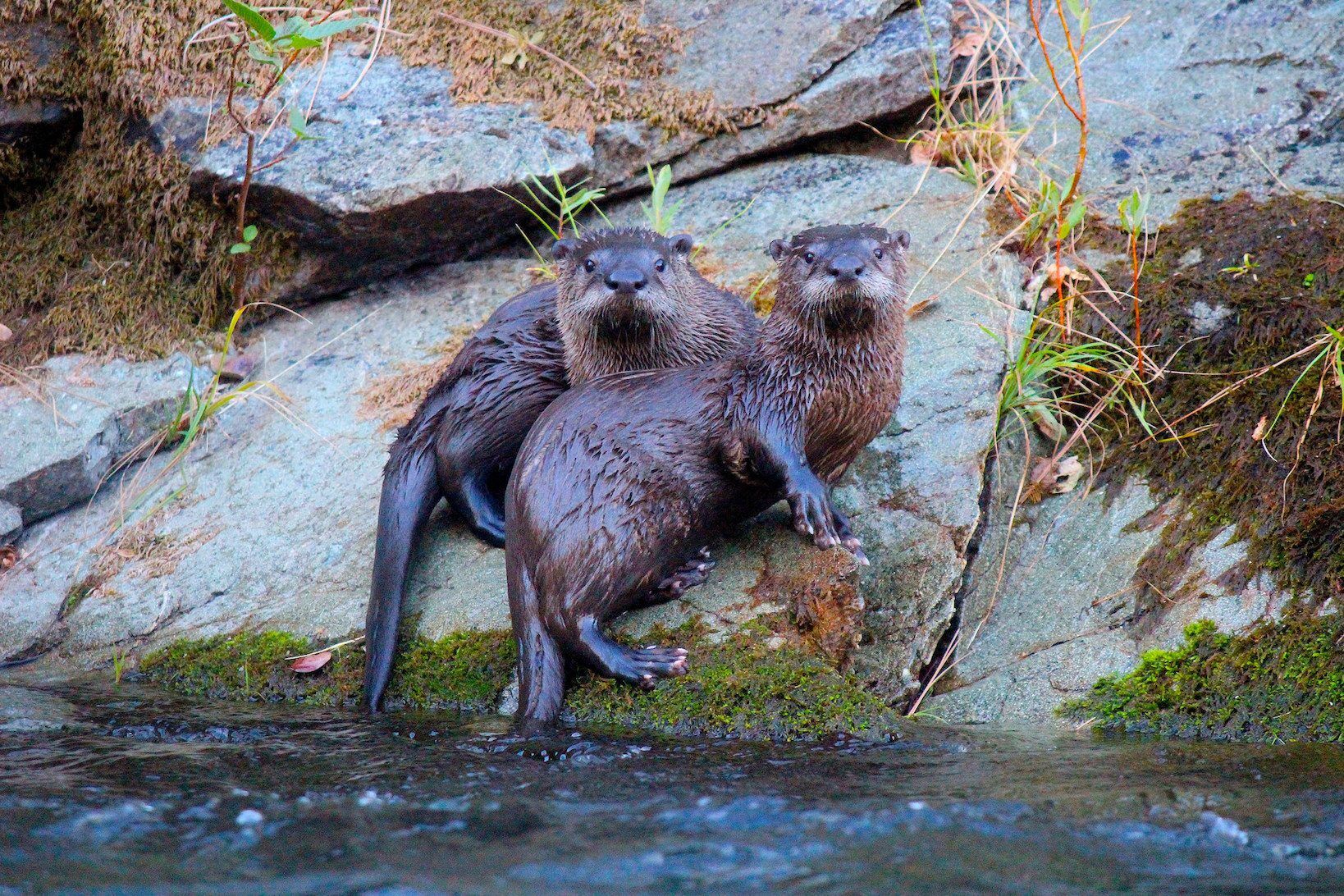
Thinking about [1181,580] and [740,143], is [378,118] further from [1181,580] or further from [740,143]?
[1181,580]

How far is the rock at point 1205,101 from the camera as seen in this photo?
13.7 ft

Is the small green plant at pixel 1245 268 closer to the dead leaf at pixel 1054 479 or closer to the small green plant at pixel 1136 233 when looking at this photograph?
the small green plant at pixel 1136 233

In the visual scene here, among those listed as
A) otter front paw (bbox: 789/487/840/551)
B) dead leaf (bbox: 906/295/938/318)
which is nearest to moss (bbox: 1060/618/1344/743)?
otter front paw (bbox: 789/487/840/551)

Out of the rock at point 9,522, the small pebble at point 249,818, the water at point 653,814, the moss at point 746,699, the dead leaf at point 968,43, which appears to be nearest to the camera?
the water at point 653,814

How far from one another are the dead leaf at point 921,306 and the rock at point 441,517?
0.03 meters

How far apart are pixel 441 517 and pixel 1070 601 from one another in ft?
5.90

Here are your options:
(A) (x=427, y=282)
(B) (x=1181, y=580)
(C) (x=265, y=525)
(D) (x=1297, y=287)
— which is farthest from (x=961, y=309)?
(C) (x=265, y=525)

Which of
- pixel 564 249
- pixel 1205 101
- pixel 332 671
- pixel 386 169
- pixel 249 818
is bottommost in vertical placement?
pixel 332 671

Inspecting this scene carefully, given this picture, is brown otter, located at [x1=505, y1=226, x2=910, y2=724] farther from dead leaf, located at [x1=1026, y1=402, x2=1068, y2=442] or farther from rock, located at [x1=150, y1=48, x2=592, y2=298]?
rock, located at [x1=150, y1=48, x2=592, y2=298]

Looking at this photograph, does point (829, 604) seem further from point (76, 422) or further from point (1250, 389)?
point (76, 422)

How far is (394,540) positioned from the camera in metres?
3.44

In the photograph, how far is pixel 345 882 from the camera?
6.24 ft

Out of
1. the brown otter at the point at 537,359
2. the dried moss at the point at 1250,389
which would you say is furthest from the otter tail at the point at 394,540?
the dried moss at the point at 1250,389

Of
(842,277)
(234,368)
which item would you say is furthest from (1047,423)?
(234,368)
